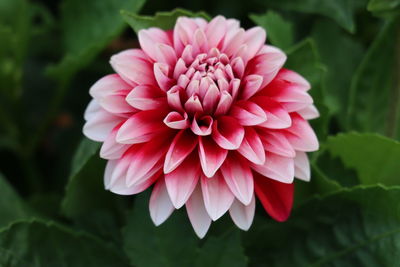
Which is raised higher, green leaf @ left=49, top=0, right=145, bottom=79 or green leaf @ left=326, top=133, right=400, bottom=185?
green leaf @ left=49, top=0, right=145, bottom=79

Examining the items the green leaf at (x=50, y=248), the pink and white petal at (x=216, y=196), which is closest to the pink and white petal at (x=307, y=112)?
the pink and white petal at (x=216, y=196)

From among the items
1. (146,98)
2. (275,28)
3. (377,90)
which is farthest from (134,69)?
(377,90)

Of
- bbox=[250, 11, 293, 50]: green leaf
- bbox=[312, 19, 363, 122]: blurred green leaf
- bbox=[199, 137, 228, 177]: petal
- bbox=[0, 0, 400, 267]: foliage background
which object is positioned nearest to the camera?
bbox=[199, 137, 228, 177]: petal

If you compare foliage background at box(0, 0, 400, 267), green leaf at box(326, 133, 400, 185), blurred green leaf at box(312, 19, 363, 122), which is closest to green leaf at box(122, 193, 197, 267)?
foliage background at box(0, 0, 400, 267)

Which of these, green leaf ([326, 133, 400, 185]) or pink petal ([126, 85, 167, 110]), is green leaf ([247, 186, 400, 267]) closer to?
green leaf ([326, 133, 400, 185])

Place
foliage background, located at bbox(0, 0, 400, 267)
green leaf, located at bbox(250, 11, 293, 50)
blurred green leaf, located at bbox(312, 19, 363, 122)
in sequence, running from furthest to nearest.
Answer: blurred green leaf, located at bbox(312, 19, 363, 122) < green leaf, located at bbox(250, 11, 293, 50) < foliage background, located at bbox(0, 0, 400, 267)

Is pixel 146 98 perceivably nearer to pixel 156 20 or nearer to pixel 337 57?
pixel 156 20

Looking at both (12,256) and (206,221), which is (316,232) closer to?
(206,221)

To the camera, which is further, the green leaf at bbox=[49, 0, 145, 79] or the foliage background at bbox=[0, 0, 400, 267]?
the green leaf at bbox=[49, 0, 145, 79]
